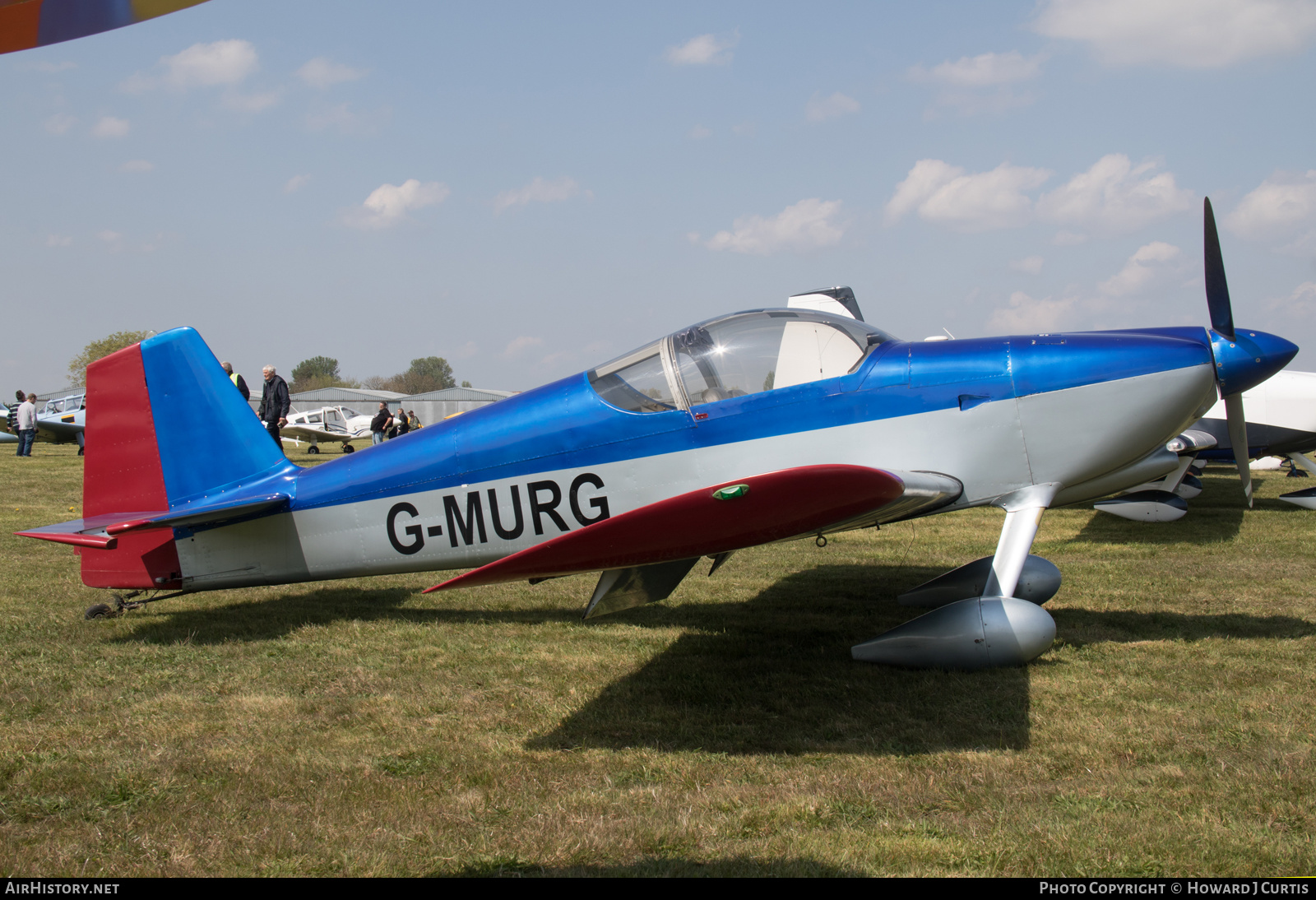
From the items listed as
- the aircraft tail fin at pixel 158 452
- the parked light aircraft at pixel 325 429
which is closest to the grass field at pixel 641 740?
the aircraft tail fin at pixel 158 452

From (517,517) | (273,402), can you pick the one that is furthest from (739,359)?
(273,402)

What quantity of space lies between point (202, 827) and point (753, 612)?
13.0ft

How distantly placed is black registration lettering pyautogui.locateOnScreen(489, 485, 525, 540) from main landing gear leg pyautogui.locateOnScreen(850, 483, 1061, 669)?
6.64 ft

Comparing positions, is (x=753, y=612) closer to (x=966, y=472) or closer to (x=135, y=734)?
(x=966, y=472)

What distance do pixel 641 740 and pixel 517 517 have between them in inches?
66.9

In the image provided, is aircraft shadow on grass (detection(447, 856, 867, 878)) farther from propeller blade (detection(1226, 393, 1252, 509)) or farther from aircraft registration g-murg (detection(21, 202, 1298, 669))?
propeller blade (detection(1226, 393, 1252, 509))

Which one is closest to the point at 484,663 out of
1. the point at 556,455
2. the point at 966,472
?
the point at 556,455

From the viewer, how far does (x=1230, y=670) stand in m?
4.41

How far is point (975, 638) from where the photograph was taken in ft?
14.2

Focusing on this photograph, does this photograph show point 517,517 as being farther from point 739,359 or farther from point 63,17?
point 63,17

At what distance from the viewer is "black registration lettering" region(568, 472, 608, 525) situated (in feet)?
15.6

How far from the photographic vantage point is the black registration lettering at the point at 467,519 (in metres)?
5.00

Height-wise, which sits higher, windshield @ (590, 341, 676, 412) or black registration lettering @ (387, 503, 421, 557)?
windshield @ (590, 341, 676, 412)

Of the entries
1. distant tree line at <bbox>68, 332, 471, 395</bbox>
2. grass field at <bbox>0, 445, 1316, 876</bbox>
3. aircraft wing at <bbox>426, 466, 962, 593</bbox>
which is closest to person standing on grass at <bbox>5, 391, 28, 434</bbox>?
grass field at <bbox>0, 445, 1316, 876</bbox>
